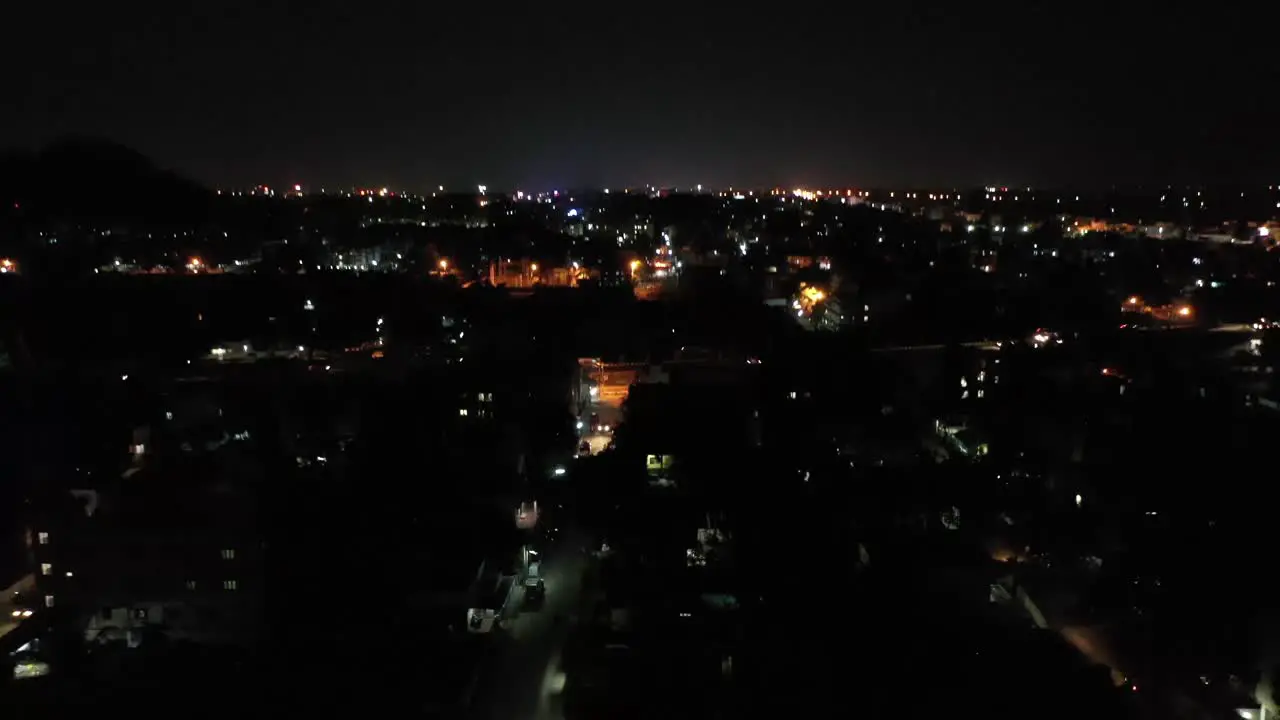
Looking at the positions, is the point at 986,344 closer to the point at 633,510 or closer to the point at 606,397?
the point at 606,397

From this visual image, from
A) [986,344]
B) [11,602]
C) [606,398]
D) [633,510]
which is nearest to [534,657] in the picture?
[633,510]

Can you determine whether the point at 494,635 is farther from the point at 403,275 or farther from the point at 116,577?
the point at 403,275

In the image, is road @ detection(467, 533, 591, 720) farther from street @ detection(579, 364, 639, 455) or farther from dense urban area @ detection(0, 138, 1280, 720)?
street @ detection(579, 364, 639, 455)

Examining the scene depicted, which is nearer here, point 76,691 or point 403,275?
point 76,691

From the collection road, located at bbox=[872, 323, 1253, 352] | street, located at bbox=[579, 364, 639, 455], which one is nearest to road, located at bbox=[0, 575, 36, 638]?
street, located at bbox=[579, 364, 639, 455]

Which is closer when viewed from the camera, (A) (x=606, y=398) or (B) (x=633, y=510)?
(B) (x=633, y=510)

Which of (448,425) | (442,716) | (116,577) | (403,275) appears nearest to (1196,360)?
(448,425)

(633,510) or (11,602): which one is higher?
(633,510)

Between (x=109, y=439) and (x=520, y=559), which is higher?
(x=109, y=439)
